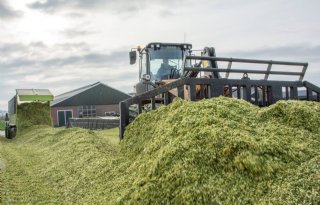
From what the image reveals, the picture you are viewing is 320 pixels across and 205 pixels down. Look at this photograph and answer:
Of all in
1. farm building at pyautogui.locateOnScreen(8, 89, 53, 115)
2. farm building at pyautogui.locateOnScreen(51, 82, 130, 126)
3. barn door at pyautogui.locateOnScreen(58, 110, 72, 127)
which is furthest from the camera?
farm building at pyautogui.locateOnScreen(51, 82, 130, 126)

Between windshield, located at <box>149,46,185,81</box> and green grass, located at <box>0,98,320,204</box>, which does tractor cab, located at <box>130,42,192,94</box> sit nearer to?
windshield, located at <box>149,46,185,81</box>

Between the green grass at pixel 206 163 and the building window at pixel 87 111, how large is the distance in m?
39.0

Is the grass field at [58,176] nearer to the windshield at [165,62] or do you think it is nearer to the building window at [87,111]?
the windshield at [165,62]

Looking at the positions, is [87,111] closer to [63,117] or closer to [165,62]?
[63,117]

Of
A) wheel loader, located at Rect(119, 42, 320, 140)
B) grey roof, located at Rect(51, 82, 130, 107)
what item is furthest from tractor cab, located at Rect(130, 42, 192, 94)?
grey roof, located at Rect(51, 82, 130, 107)

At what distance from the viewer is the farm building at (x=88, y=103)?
44.4m

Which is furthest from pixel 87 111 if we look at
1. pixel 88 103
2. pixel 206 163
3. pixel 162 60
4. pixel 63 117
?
pixel 206 163

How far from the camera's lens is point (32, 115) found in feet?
Answer: 67.5

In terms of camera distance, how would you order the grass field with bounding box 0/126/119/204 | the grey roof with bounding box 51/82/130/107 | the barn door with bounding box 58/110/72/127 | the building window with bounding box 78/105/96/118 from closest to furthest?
the grass field with bounding box 0/126/119/204 < the barn door with bounding box 58/110/72/127 < the grey roof with bounding box 51/82/130/107 < the building window with bounding box 78/105/96/118

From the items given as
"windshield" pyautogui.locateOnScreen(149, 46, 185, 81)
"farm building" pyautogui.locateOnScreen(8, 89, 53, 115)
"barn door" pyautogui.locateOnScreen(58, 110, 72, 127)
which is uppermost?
"windshield" pyautogui.locateOnScreen(149, 46, 185, 81)

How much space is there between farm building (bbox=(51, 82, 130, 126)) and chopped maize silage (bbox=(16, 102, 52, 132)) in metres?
23.1

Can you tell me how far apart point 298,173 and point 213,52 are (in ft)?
21.3

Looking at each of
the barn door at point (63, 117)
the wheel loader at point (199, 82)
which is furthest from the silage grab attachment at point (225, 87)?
the barn door at point (63, 117)

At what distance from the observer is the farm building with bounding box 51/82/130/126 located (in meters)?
44.4
